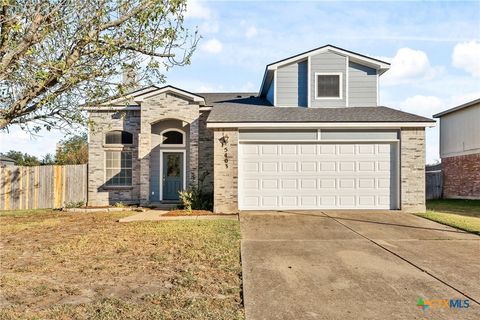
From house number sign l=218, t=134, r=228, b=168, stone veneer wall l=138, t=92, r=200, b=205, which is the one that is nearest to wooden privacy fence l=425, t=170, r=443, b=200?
house number sign l=218, t=134, r=228, b=168

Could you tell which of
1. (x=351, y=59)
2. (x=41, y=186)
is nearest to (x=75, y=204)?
(x=41, y=186)

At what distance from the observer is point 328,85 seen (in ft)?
46.9

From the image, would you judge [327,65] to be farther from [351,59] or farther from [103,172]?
[103,172]

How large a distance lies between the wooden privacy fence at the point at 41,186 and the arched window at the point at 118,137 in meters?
1.71

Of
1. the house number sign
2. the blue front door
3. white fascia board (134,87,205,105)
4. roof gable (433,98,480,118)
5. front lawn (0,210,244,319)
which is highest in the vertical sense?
roof gable (433,98,480,118)

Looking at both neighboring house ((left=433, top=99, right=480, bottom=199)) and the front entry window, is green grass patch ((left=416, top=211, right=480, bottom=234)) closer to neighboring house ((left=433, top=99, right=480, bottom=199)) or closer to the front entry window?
neighboring house ((left=433, top=99, right=480, bottom=199))

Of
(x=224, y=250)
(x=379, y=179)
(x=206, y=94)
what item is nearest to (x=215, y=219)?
(x=224, y=250)

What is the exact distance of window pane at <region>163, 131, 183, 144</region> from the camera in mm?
15406

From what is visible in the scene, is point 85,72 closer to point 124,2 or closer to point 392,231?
point 124,2

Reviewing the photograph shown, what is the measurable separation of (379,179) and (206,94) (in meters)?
10.1

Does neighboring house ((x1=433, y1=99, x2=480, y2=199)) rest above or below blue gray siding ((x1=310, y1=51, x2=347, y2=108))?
below

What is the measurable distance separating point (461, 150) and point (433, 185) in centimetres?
264

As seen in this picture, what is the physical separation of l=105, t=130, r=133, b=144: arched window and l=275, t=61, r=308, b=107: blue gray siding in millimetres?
6787

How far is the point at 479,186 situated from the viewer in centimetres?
1872
